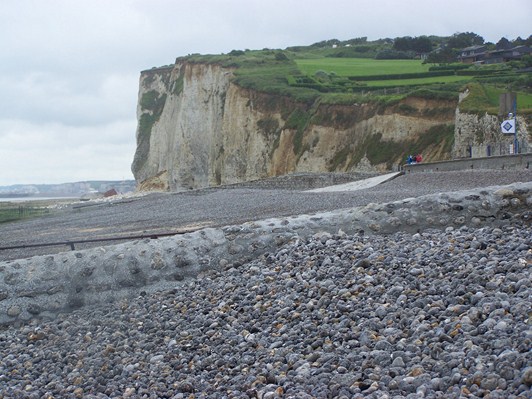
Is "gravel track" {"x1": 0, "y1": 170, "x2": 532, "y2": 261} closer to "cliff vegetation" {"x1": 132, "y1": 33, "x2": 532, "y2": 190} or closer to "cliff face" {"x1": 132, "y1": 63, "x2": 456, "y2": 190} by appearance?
"cliff vegetation" {"x1": 132, "y1": 33, "x2": 532, "y2": 190}

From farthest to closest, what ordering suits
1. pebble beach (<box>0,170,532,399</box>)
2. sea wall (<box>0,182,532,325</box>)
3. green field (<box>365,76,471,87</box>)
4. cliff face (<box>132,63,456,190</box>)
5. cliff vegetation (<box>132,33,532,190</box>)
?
1. green field (<box>365,76,471,87</box>)
2. cliff face (<box>132,63,456,190</box>)
3. cliff vegetation (<box>132,33,532,190</box>)
4. sea wall (<box>0,182,532,325</box>)
5. pebble beach (<box>0,170,532,399</box>)

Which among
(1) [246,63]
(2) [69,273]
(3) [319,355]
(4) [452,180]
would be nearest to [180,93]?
(1) [246,63]

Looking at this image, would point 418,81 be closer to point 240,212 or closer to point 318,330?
point 240,212

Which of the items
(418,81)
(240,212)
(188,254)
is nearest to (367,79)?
(418,81)

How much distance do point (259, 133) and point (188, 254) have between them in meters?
45.8

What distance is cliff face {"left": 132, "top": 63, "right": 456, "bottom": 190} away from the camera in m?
44.6

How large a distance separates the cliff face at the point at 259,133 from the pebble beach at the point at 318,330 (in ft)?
110

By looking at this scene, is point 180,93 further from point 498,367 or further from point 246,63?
point 498,367

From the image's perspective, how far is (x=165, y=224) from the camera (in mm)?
19984

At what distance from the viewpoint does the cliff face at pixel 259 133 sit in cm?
4456

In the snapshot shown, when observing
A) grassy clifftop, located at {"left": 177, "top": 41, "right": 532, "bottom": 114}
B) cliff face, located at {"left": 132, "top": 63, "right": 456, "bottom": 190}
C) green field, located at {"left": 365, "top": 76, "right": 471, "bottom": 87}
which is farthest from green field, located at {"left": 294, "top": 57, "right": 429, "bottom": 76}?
cliff face, located at {"left": 132, "top": 63, "right": 456, "bottom": 190}

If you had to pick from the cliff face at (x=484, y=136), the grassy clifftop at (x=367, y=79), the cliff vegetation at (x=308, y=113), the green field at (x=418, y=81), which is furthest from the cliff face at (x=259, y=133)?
the green field at (x=418, y=81)

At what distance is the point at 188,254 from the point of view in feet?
33.4

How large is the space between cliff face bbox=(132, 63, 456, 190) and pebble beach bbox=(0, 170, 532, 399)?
1323 inches
